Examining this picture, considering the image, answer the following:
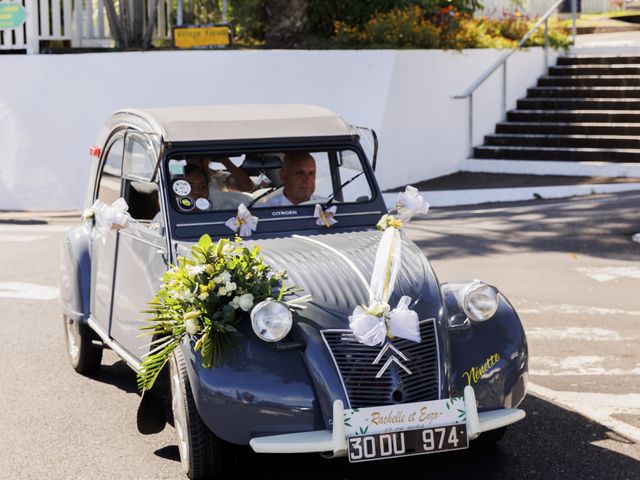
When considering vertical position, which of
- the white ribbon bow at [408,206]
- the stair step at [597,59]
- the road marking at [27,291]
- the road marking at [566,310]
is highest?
the stair step at [597,59]

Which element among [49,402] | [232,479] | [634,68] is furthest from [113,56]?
[232,479]

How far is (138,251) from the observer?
6.63 m

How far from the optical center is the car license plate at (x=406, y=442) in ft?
16.6

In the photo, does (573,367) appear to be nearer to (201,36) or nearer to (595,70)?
(201,36)

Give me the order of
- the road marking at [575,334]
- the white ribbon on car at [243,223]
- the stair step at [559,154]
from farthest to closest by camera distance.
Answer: the stair step at [559,154] → the road marking at [575,334] → the white ribbon on car at [243,223]

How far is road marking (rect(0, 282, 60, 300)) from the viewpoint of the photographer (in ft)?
34.3

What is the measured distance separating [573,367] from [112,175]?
11.1 ft

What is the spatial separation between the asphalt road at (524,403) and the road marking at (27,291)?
2 cm

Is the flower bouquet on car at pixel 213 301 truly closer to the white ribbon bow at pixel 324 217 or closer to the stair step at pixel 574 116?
the white ribbon bow at pixel 324 217

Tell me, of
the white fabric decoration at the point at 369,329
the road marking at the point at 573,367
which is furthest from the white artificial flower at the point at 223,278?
the road marking at the point at 573,367

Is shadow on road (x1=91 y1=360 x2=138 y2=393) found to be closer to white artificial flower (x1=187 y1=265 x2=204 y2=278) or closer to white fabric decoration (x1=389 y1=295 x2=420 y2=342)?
white artificial flower (x1=187 y1=265 x2=204 y2=278)

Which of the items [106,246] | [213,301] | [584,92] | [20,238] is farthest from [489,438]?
[584,92]

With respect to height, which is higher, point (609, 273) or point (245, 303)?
point (245, 303)

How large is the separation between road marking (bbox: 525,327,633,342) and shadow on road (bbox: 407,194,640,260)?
10.4 ft
